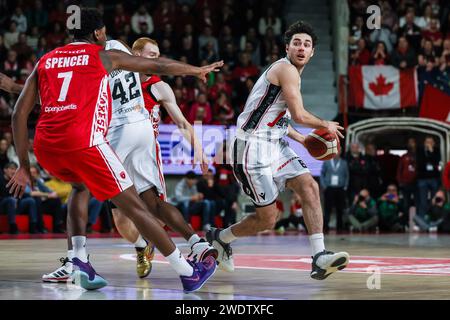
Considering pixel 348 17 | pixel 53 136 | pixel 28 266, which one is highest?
pixel 348 17

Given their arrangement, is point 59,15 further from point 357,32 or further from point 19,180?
point 19,180

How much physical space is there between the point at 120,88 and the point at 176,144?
1086 centimetres

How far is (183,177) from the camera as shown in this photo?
1923cm

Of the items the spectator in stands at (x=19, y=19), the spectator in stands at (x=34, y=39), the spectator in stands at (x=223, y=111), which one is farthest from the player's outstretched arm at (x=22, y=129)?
the spectator in stands at (x=19, y=19)

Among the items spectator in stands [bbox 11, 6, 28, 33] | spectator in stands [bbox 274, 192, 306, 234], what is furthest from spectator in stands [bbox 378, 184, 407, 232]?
spectator in stands [bbox 11, 6, 28, 33]

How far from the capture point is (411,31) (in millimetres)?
21812

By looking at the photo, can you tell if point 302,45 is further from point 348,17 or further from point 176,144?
point 348,17

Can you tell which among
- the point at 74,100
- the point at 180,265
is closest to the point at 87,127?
the point at 74,100

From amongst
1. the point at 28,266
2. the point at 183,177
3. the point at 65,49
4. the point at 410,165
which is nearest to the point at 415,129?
the point at 410,165

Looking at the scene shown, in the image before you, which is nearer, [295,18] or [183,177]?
[183,177]

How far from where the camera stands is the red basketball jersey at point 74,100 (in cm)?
651

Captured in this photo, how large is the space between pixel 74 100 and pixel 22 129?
46cm

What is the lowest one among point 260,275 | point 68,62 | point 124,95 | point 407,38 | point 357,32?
point 260,275

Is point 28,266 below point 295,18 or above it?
below
